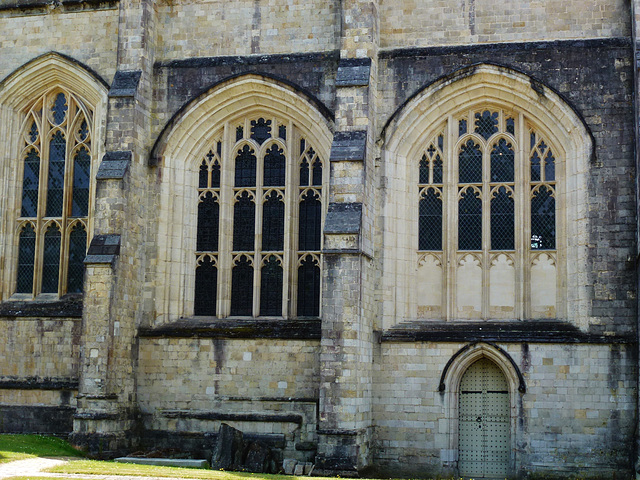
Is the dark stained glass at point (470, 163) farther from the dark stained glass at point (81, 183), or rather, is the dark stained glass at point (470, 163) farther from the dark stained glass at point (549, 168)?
the dark stained glass at point (81, 183)

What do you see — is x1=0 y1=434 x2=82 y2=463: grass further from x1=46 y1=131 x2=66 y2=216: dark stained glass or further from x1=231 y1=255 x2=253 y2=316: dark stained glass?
x1=46 y1=131 x2=66 y2=216: dark stained glass

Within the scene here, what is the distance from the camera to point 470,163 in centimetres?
2011

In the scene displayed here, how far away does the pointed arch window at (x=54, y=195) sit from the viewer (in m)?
21.6

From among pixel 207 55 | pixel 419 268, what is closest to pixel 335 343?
pixel 419 268

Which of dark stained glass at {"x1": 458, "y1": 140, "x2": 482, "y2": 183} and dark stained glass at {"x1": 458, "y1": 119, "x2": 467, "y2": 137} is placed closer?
dark stained glass at {"x1": 458, "y1": 140, "x2": 482, "y2": 183}

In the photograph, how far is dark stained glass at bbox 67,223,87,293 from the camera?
21.5m

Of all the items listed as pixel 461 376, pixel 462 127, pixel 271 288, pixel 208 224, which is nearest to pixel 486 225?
pixel 462 127

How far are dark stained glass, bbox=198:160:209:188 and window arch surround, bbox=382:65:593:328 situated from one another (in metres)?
4.48

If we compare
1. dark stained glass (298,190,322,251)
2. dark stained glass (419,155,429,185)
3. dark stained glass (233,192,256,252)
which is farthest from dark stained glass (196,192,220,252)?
dark stained glass (419,155,429,185)

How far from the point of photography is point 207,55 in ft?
69.6

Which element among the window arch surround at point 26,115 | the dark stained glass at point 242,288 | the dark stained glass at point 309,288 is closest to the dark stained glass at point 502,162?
the dark stained glass at point 309,288

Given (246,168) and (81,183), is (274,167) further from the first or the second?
(81,183)

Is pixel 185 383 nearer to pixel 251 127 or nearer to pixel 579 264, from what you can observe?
pixel 251 127

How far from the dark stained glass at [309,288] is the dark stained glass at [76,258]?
17.6ft
